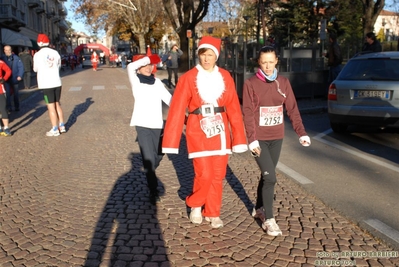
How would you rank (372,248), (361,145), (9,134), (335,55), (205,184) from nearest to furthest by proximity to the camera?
(372,248)
(205,184)
(361,145)
(9,134)
(335,55)

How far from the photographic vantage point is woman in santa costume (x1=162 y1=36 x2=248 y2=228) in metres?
4.16

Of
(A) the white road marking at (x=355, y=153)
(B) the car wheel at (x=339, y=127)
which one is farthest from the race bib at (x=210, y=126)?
(B) the car wheel at (x=339, y=127)

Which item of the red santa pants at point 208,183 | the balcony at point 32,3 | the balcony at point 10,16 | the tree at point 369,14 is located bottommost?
the red santa pants at point 208,183

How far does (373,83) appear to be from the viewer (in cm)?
835

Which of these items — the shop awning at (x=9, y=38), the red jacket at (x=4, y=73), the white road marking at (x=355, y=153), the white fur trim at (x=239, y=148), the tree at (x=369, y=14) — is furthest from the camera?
the shop awning at (x=9, y=38)

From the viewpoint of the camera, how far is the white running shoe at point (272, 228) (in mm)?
4211

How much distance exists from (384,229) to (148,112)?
275 centimetres

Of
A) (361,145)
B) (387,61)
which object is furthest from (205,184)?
(387,61)

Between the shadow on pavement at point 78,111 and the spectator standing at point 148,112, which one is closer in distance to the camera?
the spectator standing at point 148,112

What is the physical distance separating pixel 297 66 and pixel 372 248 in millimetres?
11709

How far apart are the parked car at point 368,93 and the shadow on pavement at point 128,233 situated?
460 cm

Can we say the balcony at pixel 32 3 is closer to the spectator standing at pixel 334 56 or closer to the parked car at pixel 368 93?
the spectator standing at pixel 334 56

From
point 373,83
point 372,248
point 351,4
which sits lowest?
point 372,248

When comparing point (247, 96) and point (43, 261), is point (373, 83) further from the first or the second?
point (43, 261)
